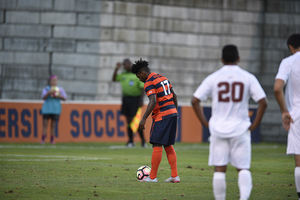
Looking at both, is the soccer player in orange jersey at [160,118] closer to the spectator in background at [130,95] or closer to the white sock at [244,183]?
the white sock at [244,183]

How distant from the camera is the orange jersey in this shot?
684cm

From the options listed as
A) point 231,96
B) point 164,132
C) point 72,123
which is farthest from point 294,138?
point 72,123

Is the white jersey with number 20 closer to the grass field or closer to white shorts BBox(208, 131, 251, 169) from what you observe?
white shorts BBox(208, 131, 251, 169)

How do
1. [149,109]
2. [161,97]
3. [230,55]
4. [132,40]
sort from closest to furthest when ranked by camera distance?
[230,55] → [149,109] → [161,97] → [132,40]

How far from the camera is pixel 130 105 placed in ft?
43.7

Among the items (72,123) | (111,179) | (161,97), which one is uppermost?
(161,97)

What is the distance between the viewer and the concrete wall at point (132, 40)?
50.1ft

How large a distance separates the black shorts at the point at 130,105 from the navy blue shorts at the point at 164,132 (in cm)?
645

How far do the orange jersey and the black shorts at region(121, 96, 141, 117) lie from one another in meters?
6.37

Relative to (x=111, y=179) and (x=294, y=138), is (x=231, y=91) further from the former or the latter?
(x=111, y=179)

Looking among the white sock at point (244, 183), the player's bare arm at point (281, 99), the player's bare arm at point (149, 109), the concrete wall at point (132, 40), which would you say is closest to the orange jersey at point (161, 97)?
the player's bare arm at point (149, 109)

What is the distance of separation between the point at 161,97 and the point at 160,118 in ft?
1.00

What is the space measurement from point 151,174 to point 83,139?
26.0ft

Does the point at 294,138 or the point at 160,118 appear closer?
the point at 294,138
